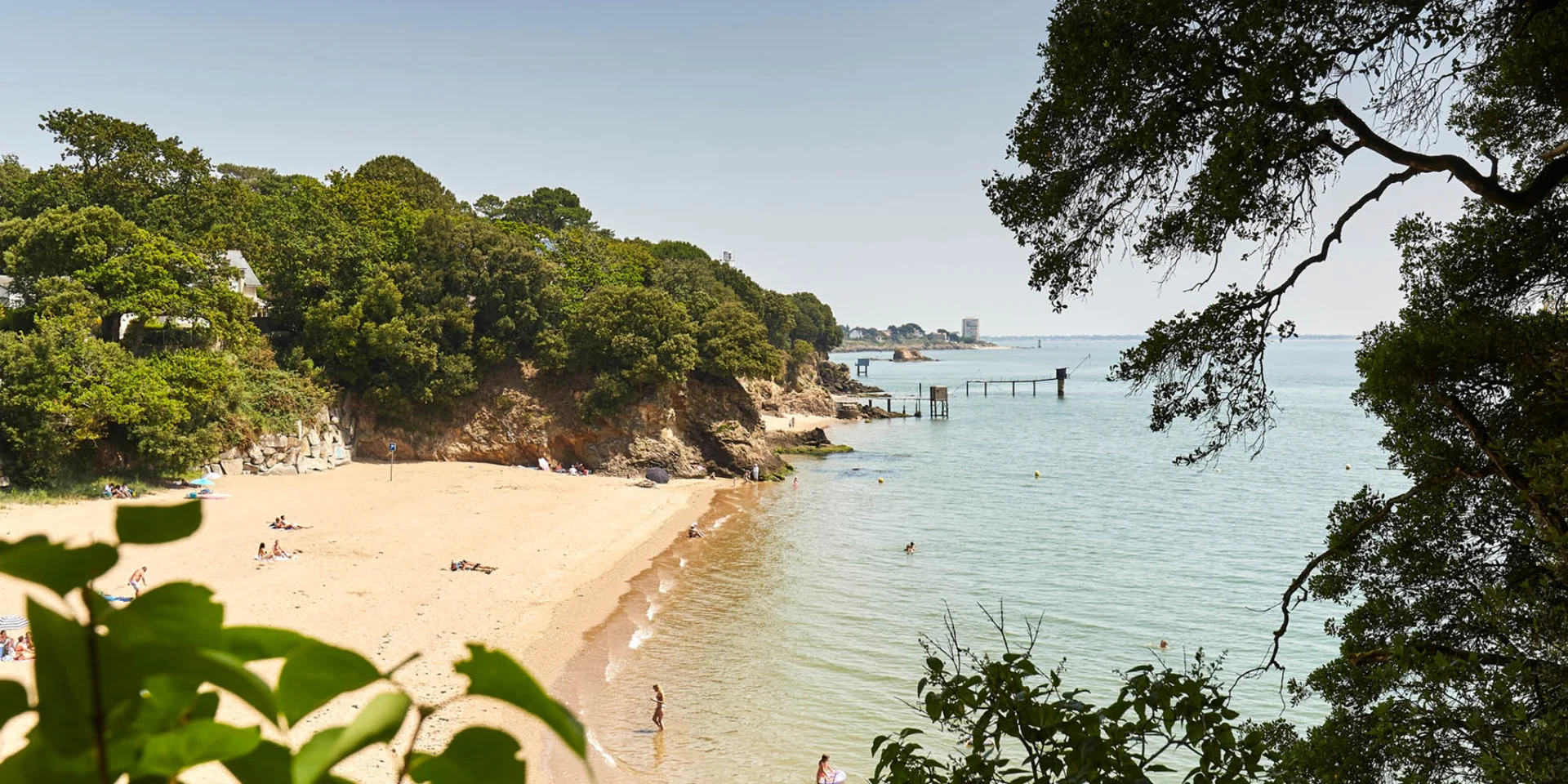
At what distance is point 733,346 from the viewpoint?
159 ft

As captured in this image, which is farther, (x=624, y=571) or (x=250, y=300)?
(x=250, y=300)

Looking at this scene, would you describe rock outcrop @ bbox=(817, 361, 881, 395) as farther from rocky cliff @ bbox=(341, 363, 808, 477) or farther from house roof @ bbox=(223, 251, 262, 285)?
house roof @ bbox=(223, 251, 262, 285)

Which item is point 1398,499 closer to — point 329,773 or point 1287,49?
point 1287,49

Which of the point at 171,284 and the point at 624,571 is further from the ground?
the point at 171,284

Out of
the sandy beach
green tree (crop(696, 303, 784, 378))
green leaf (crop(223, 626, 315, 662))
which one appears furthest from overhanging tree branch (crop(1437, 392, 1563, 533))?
green tree (crop(696, 303, 784, 378))

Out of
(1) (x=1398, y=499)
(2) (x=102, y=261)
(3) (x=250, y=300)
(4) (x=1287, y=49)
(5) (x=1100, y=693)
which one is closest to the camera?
(4) (x=1287, y=49)

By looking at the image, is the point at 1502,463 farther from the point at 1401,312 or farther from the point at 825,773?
the point at 825,773

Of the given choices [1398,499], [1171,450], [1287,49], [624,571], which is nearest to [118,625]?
[1287,49]

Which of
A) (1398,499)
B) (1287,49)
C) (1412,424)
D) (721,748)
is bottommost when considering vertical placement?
(721,748)

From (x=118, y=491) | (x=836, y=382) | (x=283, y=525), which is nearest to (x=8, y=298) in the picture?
(x=118, y=491)

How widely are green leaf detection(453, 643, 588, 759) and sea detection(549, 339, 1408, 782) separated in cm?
491

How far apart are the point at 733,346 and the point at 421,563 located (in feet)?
75.8

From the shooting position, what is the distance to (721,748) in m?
18.7

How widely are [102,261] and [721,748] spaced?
95.1 feet
